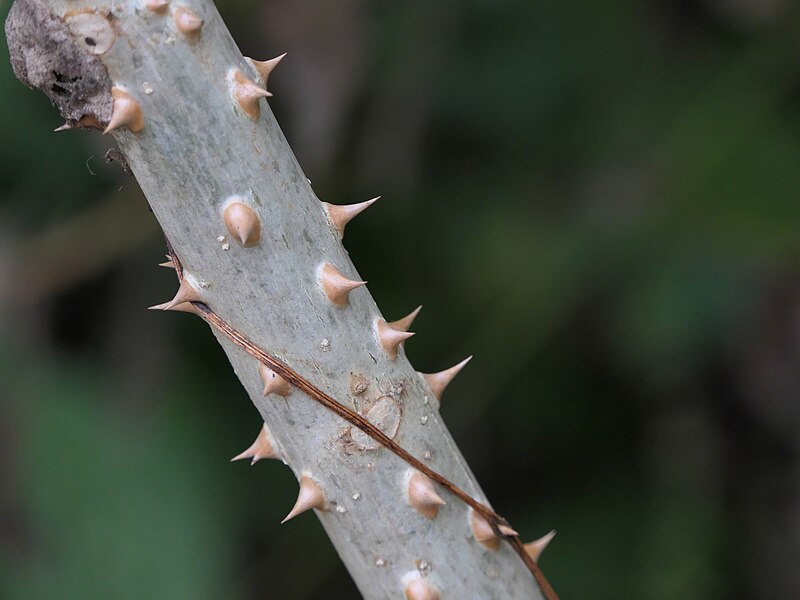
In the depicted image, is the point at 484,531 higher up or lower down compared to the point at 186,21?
lower down

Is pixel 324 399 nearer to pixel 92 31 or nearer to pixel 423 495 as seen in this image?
pixel 423 495

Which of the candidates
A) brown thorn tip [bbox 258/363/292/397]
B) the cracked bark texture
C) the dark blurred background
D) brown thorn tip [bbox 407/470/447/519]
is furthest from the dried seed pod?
the dark blurred background

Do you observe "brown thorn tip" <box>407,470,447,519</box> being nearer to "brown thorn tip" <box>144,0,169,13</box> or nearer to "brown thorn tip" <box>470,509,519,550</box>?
"brown thorn tip" <box>470,509,519,550</box>

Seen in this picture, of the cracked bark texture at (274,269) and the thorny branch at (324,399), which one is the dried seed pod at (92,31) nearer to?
the cracked bark texture at (274,269)

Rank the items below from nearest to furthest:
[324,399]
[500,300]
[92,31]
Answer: [92,31] → [324,399] → [500,300]

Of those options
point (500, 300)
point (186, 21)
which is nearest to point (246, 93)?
point (186, 21)

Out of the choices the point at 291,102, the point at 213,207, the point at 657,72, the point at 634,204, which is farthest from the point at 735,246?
the point at 213,207
